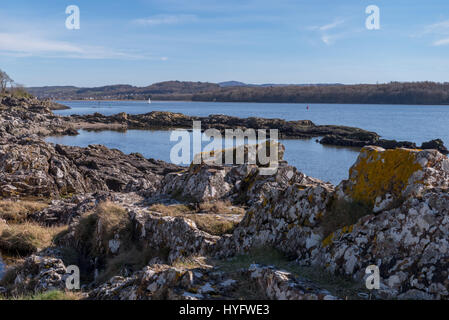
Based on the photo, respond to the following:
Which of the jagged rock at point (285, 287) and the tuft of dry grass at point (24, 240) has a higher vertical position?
the jagged rock at point (285, 287)

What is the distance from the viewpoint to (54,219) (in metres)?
17.1

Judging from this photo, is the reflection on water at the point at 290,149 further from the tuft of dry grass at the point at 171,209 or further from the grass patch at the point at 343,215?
the grass patch at the point at 343,215

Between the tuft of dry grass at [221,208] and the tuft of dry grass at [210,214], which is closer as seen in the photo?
the tuft of dry grass at [210,214]

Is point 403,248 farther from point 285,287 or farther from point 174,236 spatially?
point 174,236

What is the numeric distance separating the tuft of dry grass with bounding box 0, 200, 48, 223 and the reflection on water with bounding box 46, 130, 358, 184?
2676cm

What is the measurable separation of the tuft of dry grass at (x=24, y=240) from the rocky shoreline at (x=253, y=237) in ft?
0.13

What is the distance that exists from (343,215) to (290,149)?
176 ft

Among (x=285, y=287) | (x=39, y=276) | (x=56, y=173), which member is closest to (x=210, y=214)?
(x=39, y=276)

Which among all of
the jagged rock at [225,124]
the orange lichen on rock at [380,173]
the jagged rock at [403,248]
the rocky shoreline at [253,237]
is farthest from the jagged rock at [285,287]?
the jagged rock at [225,124]

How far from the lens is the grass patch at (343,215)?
771cm
